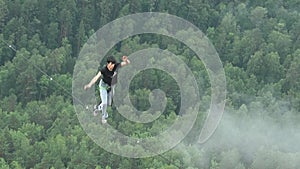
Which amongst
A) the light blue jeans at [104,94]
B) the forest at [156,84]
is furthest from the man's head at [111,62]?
the forest at [156,84]

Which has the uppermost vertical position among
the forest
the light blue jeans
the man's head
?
the forest

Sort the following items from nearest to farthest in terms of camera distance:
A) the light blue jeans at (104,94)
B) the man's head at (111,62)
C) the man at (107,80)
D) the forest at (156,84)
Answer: the man's head at (111,62) → the man at (107,80) → the light blue jeans at (104,94) → the forest at (156,84)

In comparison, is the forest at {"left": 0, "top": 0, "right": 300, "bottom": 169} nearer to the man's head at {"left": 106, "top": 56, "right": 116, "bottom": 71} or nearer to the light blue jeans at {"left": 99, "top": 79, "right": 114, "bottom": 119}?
the light blue jeans at {"left": 99, "top": 79, "right": 114, "bottom": 119}

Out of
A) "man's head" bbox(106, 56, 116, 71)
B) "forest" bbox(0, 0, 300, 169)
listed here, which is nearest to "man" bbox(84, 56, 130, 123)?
"man's head" bbox(106, 56, 116, 71)

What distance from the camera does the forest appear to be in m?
65.8

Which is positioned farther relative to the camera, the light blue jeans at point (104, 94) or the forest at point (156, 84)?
the forest at point (156, 84)

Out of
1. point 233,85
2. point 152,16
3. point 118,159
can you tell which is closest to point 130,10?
point 152,16

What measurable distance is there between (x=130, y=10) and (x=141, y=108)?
25766 millimetres

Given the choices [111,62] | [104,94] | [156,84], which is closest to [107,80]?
[104,94]

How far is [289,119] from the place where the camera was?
3044 inches

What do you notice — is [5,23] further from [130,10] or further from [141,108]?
[141,108]

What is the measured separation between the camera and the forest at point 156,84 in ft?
216

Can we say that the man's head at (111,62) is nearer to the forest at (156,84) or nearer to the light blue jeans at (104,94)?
the light blue jeans at (104,94)

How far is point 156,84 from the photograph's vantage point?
82375mm
